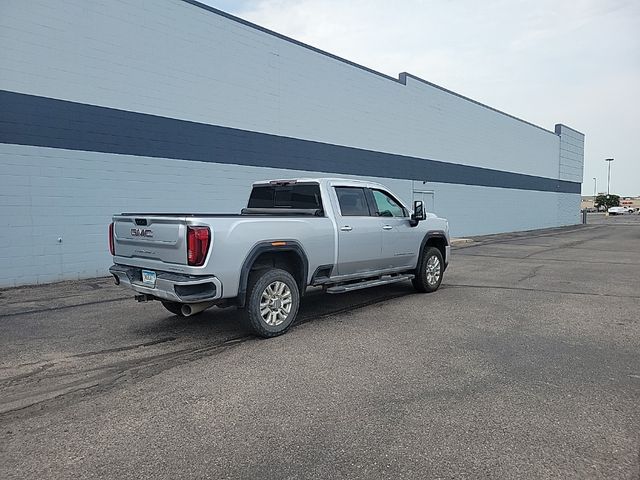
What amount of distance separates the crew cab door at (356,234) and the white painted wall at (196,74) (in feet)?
22.4

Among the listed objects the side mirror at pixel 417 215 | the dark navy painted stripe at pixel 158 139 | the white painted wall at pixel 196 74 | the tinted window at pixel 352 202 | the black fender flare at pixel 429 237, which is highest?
the white painted wall at pixel 196 74

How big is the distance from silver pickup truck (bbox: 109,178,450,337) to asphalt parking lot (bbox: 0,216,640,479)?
52 cm

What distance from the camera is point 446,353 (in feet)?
17.4

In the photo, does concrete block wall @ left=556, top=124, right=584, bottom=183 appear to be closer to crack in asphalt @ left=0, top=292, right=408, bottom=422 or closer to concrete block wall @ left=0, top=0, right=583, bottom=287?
concrete block wall @ left=0, top=0, right=583, bottom=287

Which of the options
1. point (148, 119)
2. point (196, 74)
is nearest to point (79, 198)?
point (148, 119)

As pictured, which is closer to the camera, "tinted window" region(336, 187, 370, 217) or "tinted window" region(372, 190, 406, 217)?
"tinted window" region(336, 187, 370, 217)

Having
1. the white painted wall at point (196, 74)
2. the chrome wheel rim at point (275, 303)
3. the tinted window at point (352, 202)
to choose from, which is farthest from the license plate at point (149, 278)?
the white painted wall at point (196, 74)

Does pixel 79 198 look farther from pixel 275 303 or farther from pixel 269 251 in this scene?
pixel 275 303

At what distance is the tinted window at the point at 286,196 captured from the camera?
278 inches

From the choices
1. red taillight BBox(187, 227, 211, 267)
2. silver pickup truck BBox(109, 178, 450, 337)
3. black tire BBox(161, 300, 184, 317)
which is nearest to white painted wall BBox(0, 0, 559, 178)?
silver pickup truck BBox(109, 178, 450, 337)

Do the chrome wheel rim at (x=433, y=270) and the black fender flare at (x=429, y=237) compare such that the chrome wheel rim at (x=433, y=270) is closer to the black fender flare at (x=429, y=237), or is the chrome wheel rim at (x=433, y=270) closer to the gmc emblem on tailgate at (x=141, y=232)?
the black fender flare at (x=429, y=237)

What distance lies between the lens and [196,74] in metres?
12.6

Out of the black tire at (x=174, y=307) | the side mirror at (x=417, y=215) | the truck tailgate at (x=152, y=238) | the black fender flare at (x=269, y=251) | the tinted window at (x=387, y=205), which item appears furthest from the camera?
the side mirror at (x=417, y=215)

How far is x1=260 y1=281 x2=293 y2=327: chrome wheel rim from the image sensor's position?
588 centimetres
